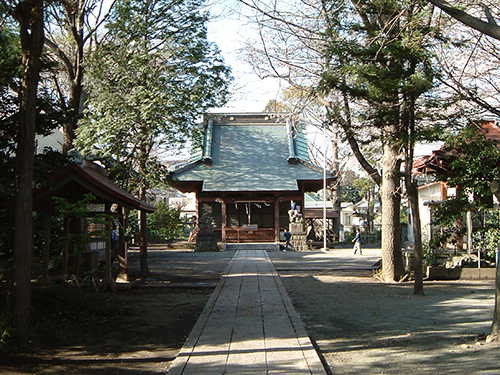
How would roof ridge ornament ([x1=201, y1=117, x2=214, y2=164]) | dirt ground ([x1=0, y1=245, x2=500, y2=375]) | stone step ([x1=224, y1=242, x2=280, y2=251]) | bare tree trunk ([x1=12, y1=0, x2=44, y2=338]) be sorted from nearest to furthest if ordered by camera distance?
dirt ground ([x1=0, y1=245, x2=500, y2=375]), bare tree trunk ([x1=12, y1=0, x2=44, y2=338]), stone step ([x1=224, y1=242, x2=280, y2=251]), roof ridge ornament ([x1=201, y1=117, x2=214, y2=164])

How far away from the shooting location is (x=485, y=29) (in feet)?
21.9

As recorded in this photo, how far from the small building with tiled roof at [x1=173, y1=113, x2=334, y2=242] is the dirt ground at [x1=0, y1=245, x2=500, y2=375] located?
17.0 meters

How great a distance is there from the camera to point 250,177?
32.5m

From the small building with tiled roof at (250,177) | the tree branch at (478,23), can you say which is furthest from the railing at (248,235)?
the tree branch at (478,23)

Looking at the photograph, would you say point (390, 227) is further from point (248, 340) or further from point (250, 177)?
point (250, 177)

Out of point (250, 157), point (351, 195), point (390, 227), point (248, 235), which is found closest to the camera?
point (390, 227)

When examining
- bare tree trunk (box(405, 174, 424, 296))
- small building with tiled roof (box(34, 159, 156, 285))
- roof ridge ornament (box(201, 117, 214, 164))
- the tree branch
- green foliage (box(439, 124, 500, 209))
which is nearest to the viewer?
the tree branch

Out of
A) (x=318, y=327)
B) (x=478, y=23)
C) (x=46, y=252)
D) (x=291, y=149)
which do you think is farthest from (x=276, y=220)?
(x=478, y=23)

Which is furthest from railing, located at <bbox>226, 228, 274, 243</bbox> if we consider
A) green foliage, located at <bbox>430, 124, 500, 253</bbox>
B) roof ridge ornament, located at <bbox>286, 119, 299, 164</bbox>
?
green foliage, located at <bbox>430, 124, 500, 253</bbox>

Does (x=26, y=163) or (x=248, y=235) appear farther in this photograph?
(x=248, y=235)

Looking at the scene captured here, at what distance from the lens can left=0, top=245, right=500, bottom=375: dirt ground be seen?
6391mm

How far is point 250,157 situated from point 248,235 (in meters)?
5.77

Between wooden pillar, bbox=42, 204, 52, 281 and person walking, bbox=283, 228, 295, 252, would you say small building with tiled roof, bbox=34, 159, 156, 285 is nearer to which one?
wooden pillar, bbox=42, 204, 52, 281

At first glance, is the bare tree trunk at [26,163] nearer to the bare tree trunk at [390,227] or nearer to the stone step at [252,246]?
the bare tree trunk at [390,227]
